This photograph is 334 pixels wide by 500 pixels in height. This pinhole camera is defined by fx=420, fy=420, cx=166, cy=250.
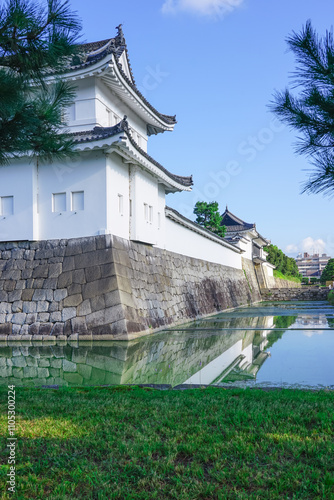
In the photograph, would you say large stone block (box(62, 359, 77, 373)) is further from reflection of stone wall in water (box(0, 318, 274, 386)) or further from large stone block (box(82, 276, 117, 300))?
large stone block (box(82, 276, 117, 300))

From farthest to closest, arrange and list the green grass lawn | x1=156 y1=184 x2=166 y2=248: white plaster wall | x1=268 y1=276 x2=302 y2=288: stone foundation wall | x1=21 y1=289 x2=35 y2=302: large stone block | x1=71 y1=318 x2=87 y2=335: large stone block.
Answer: x1=268 y1=276 x2=302 y2=288: stone foundation wall < x1=156 y1=184 x2=166 y2=248: white plaster wall < x1=21 y1=289 x2=35 y2=302: large stone block < x1=71 y1=318 x2=87 y2=335: large stone block < the green grass lawn

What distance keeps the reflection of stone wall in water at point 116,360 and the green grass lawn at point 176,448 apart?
1.66 meters

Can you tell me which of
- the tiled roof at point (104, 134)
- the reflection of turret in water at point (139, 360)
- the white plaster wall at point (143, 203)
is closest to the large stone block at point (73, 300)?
the reflection of turret in water at point (139, 360)

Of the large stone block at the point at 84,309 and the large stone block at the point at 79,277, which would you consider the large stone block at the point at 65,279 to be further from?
the large stone block at the point at 84,309

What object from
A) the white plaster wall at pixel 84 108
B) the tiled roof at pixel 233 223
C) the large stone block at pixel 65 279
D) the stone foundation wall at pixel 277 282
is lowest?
the large stone block at pixel 65 279

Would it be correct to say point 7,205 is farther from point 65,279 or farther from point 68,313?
point 68,313

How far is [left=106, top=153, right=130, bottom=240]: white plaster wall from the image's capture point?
9.83 m

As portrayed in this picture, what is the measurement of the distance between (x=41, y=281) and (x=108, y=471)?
788cm

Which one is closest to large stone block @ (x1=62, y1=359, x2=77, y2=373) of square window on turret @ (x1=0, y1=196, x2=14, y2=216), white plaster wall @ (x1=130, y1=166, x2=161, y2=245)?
white plaster wall @ (x1=130, y1=166, x2=161, y2=245)

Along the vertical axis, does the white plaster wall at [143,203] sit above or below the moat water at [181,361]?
above

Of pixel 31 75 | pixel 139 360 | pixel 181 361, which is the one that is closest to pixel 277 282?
pixel 181 361

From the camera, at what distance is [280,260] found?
56656mm

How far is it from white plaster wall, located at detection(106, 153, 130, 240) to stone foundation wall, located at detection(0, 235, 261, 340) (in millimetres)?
325

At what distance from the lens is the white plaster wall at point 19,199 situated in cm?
1011
